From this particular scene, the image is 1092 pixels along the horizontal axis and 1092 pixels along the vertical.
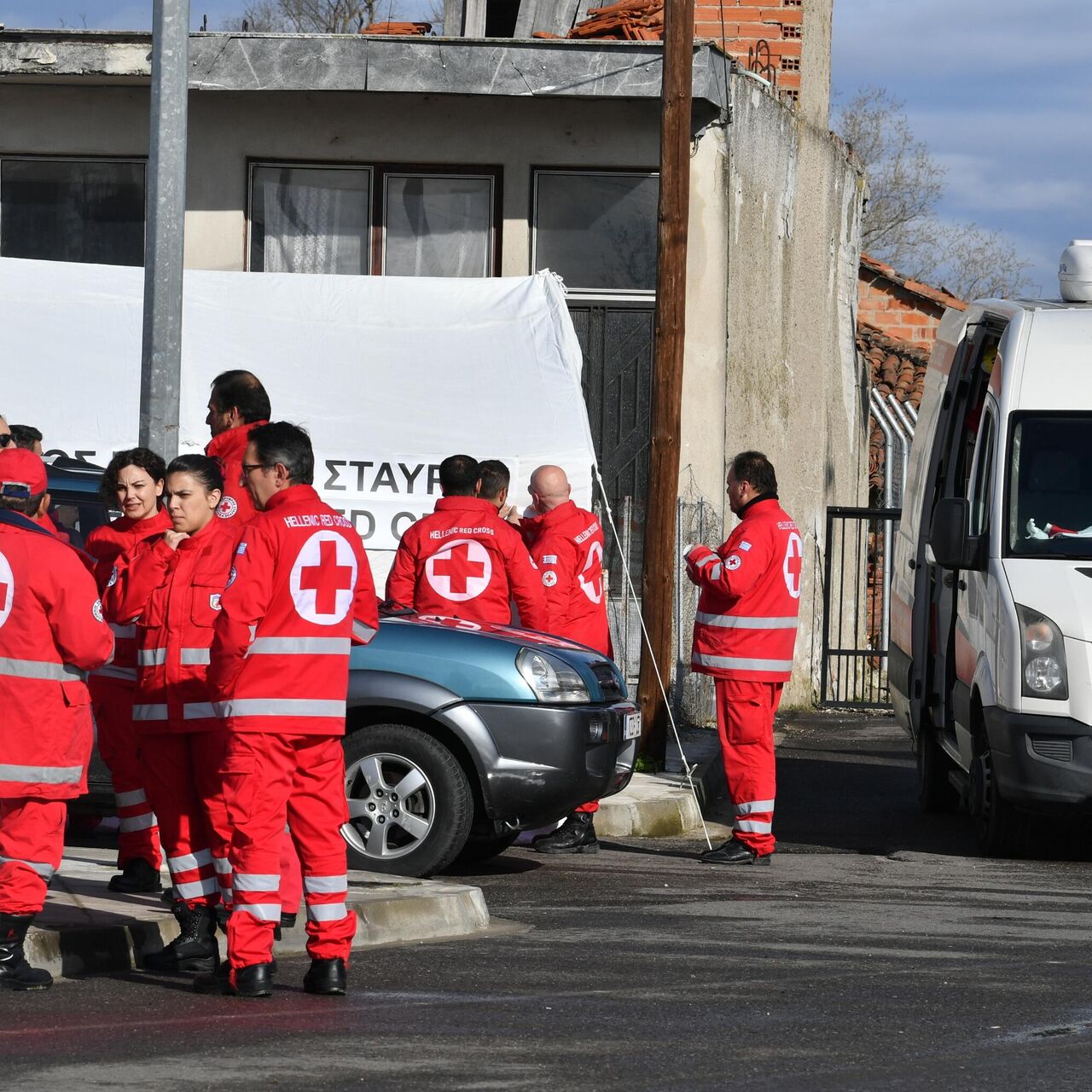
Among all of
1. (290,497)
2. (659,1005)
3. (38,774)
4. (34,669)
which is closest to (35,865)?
(38,774)

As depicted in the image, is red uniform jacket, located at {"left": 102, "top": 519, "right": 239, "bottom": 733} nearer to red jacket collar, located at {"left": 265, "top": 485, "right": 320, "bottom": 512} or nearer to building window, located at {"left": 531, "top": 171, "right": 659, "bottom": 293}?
red jacket collar, located at {"left": 265, "top": 485, "right": 320, "bottom": 512}

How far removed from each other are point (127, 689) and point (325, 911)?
1910mm

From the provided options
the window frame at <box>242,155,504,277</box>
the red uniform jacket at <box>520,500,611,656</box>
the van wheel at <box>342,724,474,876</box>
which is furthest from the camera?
the window frame at <box>242,155,504,277</box>

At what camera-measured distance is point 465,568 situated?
31.6 feet

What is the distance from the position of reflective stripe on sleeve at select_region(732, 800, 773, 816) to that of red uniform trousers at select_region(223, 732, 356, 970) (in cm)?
385

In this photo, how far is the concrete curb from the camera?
22.0 ft

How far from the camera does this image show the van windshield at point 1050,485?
989 centimetres

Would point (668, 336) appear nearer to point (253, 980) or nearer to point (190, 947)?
point (190, 947)

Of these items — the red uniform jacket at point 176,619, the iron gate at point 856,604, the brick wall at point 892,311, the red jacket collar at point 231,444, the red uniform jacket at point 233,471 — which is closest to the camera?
the red uniform jacket at point 176,619

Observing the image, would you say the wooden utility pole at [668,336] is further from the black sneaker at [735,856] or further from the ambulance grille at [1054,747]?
the ambulance grille at [1054,747]

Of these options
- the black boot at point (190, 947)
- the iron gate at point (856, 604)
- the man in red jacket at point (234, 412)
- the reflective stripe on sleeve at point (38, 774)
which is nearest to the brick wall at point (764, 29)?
the iron gate at point (856, 604)

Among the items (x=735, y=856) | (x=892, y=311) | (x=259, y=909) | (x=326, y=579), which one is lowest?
(x=735, y=856)

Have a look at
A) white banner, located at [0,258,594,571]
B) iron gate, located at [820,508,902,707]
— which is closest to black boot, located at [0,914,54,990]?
white banner, located at [0,258,594,571]

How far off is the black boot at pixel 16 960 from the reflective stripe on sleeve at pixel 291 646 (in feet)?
3.64
